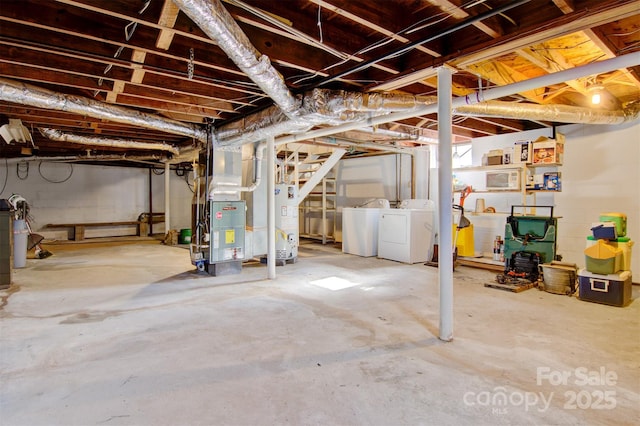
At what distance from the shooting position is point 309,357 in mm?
2336

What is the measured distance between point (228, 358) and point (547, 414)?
185 centimetres

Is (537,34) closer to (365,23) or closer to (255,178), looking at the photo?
(365,23)

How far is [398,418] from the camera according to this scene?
1695mm

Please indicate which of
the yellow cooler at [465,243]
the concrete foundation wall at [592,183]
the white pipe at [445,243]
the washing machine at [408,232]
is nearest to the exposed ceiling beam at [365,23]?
the white pipe at [445,243]

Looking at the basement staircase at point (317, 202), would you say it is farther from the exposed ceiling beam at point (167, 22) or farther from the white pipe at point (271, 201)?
the exposed ceiling beam at point (167, 22)

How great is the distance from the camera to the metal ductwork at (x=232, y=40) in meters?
1.80

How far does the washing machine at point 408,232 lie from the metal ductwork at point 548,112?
2.24 m

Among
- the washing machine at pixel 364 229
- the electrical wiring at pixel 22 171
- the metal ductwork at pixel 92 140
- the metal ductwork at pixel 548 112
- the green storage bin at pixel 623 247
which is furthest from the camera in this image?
the electrical wiring at pixel 22 171

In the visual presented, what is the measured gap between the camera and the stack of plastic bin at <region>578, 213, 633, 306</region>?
11.3ft

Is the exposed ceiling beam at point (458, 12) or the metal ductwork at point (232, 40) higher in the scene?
the exposed ceiling beam at point (458, 12)

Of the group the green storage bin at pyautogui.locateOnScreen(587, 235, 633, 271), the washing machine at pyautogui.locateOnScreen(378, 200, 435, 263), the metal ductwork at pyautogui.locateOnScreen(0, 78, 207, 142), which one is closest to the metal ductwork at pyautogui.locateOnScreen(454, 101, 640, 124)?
the green storage bin at pyautogui.locateOnScreen(587, 235, 633, 271)

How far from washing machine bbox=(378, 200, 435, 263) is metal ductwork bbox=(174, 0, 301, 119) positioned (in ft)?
11.2

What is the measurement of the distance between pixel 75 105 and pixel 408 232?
185 inches

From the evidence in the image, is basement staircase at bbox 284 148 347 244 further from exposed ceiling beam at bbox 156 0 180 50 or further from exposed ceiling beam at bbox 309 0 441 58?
exposed ceiling beam at bbox 156 0 180 50
